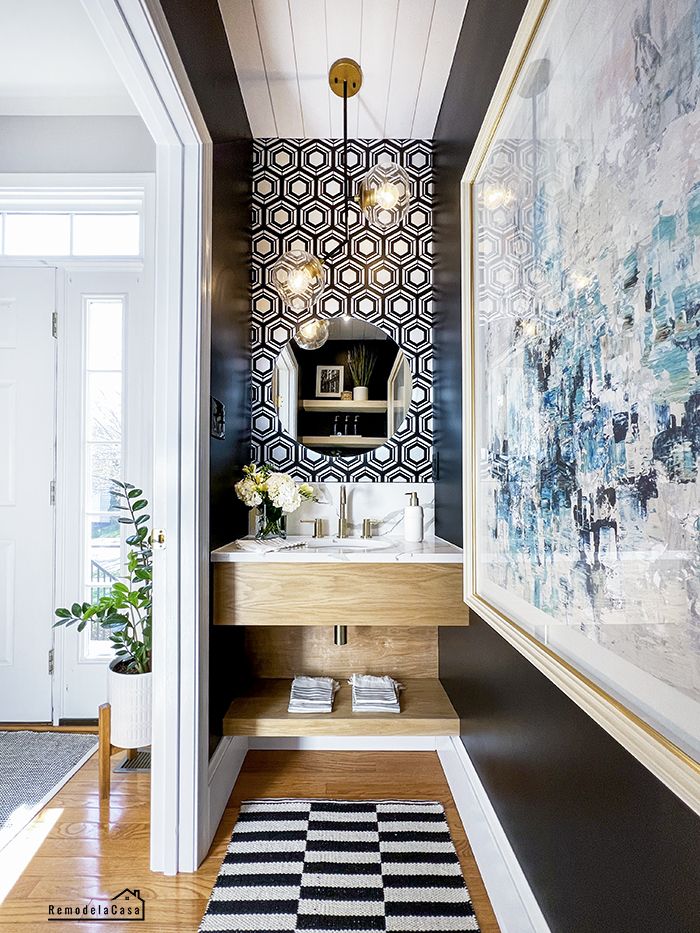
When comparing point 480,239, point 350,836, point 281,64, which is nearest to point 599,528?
point 480,239

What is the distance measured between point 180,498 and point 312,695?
0.95 metres

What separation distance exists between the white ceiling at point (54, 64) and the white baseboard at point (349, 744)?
2.79 metres

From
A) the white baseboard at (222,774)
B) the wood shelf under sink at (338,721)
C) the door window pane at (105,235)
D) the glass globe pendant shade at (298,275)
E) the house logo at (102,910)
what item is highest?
the door window pane at (105,235)

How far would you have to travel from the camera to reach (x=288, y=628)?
2.55 meters

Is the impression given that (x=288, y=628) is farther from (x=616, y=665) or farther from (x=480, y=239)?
(x=616, y=665)

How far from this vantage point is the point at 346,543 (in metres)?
2.38

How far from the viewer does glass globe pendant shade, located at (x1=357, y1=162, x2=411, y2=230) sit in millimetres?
1861

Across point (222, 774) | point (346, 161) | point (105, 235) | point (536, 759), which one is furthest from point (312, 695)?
point (105, 235)

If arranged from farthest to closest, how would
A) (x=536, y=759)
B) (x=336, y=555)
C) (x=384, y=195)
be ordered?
(x=336, y=555), (x=384, y=195), (x=536, y=759)

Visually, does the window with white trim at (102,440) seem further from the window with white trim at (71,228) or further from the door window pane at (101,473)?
the window with white trim at (71,228)

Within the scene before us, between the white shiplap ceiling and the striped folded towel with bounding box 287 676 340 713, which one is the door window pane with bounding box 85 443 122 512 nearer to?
the striped folded towel with bounding box 287 676 340 713

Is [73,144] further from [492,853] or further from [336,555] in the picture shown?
[492,853]

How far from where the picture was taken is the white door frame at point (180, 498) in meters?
1.70

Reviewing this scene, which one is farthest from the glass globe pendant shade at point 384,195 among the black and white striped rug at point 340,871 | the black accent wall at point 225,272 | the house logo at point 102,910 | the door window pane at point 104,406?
the house logo at point 102,910
